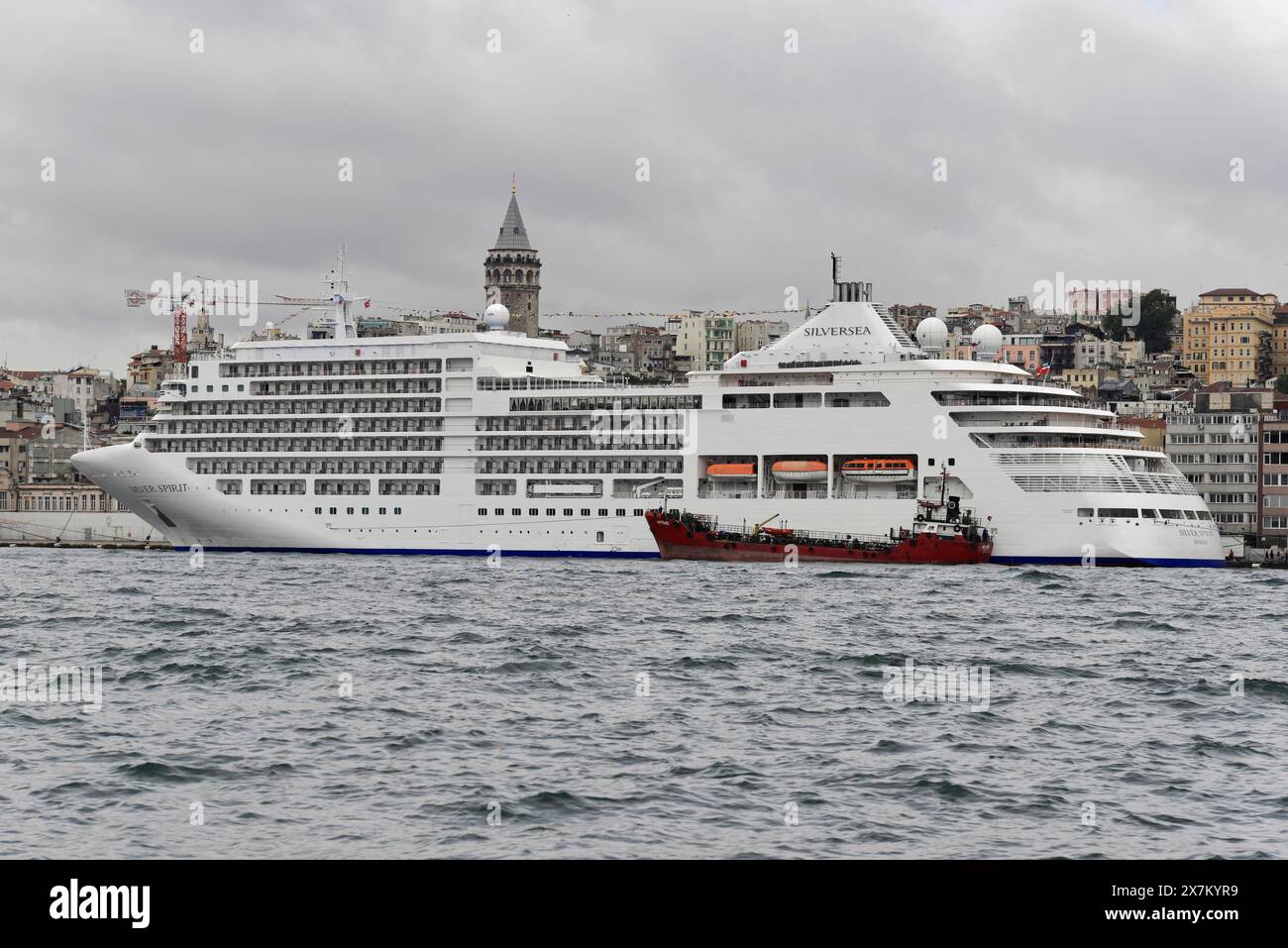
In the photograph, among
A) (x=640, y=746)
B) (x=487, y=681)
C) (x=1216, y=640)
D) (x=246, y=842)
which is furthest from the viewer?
(x=1216, y=640)

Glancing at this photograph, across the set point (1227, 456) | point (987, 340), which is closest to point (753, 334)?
point (1227, 456)

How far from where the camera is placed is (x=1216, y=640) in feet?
136

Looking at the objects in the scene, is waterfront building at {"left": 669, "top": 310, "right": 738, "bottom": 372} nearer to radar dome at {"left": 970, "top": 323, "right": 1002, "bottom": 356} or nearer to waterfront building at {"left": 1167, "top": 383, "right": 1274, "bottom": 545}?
waterfront building at {"left": 1167, "top": 383, "right": 1274, "bottom": 545}

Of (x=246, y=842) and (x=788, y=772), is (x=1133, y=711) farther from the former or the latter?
(x=246, y=842)

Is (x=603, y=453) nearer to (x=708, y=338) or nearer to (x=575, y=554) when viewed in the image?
(x=575, y=554)

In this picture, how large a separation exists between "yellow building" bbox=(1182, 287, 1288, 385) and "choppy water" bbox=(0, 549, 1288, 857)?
146m

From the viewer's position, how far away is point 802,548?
78188 mm

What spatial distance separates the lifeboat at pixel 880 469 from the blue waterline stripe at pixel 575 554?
6.36 metres

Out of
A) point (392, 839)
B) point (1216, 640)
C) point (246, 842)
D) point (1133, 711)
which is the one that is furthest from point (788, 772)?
point (1216, 640)

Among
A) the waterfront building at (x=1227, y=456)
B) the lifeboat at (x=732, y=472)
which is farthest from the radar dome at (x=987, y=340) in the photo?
the waterfront building at (x=1227, y=456)

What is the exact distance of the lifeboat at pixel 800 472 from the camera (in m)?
81.4
